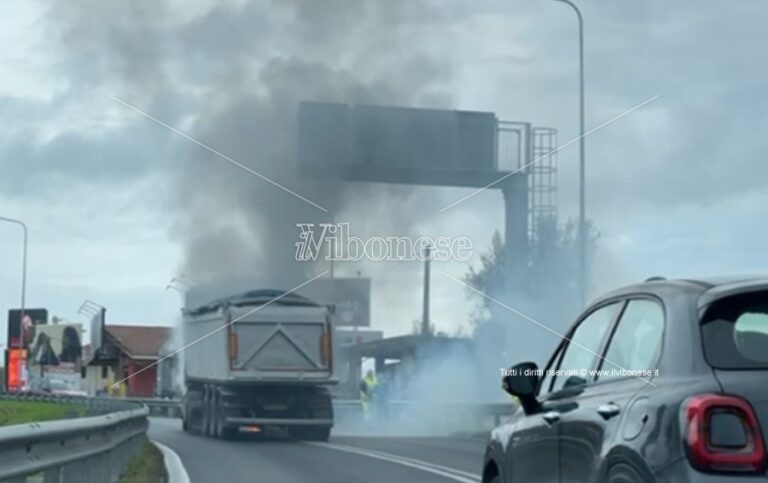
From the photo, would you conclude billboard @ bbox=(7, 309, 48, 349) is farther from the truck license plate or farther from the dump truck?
the truck license plate

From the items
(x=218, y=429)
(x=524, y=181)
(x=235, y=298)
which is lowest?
(x=218, y=429)

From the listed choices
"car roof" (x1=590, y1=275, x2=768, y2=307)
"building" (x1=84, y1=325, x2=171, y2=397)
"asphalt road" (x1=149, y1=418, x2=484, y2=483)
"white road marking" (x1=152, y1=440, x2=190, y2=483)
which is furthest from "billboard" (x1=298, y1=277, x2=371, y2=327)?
"building" (x1=84, y1=325, x2=171, y2=397)

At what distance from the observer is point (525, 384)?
24.2 feet

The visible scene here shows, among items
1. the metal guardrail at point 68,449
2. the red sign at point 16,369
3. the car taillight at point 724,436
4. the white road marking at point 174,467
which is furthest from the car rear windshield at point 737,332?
the red sign at point 16,369

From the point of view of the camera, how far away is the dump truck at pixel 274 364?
29.2 metres

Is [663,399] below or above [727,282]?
below

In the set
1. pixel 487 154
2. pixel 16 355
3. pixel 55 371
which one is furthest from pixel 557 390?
pixel 55 371

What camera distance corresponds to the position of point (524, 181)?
34688 millimetres

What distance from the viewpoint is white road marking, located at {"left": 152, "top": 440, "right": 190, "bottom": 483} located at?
674 inches

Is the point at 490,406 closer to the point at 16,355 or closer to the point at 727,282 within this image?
the point at 727,282

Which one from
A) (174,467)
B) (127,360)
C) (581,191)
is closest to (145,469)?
(174,467)

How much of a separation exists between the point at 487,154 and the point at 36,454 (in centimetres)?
2575

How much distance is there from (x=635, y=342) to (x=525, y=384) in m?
1.00

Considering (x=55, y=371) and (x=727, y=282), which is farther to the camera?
(x=55, y=371)
